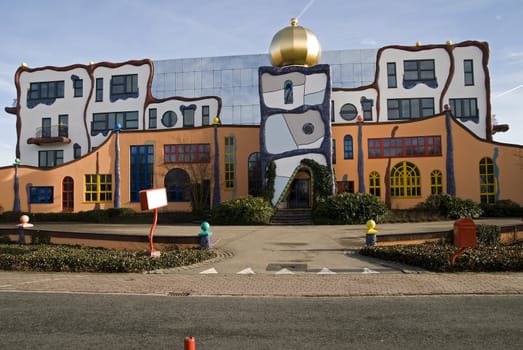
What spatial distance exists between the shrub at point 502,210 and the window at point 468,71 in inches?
479

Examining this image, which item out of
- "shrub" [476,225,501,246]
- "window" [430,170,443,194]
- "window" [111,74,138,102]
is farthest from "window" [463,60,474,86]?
"window" [111,74,138,102]

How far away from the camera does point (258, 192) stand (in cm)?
2872

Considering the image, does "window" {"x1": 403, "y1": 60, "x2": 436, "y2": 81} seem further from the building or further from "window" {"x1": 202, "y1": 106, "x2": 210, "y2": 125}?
"window" {"x1": 202, "y1": 106, "x2": 210, "y2": 125}

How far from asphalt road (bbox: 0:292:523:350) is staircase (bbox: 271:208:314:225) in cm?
1576

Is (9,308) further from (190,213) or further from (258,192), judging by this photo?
(258,192)

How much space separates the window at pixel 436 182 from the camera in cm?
2695

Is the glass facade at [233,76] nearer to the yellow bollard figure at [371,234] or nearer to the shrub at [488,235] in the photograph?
the shrub at [488,235]

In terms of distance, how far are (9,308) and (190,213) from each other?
19.9 m

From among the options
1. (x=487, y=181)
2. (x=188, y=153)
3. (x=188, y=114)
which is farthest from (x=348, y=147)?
(x=188, y=114)

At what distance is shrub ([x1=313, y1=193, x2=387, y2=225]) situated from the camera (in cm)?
2247

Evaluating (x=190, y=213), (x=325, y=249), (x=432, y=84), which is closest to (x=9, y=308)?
(x=325, y=249)

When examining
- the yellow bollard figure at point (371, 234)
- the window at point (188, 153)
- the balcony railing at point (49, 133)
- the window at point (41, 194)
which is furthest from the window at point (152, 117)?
the yellow bollard figure at point (371, 234)

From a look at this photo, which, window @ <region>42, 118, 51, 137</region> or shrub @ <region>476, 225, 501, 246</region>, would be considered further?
window @ <region>42, 118, 51, 137</region>

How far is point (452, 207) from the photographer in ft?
78.6
